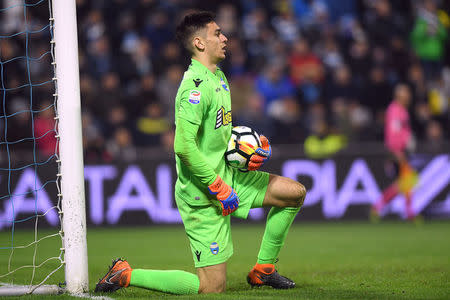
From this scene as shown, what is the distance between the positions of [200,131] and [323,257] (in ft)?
10.5

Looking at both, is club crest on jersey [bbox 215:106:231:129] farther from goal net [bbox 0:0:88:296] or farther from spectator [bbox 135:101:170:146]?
spectator [bbox 135:101:170:146]

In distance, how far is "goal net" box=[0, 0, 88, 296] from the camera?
495cm

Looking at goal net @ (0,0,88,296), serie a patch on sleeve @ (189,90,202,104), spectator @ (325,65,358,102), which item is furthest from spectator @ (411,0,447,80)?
serie a patch on sleeve @ (189,90,202,104)

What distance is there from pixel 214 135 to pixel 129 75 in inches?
317

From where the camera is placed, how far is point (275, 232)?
536cm

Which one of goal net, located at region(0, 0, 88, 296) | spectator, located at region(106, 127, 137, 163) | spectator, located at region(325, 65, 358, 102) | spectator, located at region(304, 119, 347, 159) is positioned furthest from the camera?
spectator, located at region(325, 65, 358, 102)

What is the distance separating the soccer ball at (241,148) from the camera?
5141 mm

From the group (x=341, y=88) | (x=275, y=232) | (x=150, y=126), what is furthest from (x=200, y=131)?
(x=341, y=88)

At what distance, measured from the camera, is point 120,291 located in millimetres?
5250

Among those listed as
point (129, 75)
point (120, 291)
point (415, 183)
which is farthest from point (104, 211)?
point (120, 291)

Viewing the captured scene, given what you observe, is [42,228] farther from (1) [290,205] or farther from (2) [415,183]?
(1) [290,205]

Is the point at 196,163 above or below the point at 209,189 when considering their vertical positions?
above

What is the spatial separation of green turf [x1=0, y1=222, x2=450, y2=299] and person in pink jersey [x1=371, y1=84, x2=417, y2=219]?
447 millimetres

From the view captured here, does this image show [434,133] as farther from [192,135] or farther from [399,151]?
[192,135]
